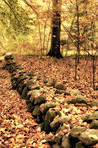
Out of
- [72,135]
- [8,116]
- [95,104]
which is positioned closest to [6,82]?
[8,116]

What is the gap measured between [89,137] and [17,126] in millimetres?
2285

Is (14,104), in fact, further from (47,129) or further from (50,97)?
(47,129)

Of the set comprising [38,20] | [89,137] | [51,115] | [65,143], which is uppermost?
[38,20]

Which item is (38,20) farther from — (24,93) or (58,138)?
(58,138)

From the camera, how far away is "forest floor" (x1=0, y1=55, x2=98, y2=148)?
3.61m

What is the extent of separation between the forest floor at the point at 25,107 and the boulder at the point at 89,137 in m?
0.50

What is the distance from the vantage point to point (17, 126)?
4.20 meters

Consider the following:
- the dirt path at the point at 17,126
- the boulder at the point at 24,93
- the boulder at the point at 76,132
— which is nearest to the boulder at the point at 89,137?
the boulder at the point at 76,132

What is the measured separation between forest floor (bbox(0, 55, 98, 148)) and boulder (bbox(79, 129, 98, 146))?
504 mm

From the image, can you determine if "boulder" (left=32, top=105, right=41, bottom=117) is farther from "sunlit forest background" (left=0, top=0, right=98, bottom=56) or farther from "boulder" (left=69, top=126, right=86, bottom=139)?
"sunlit forest background" (left=0, top=0, right=98, bottom=56)

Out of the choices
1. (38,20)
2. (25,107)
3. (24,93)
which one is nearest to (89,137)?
(25,107)

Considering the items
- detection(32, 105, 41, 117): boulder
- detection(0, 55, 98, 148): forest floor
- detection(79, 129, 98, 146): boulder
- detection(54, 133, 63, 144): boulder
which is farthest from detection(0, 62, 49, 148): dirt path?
detection(79, 129, 98, 146): boulder

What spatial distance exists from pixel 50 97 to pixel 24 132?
1322 mm

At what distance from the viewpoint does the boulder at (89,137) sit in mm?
2463
